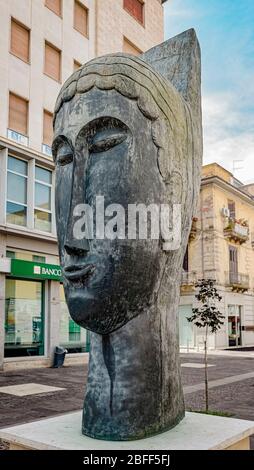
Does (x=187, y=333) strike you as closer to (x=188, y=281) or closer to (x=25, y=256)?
(x=188, y=281)

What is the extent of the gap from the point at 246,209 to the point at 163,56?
30.2 metres

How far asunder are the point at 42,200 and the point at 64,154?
13.5 meters

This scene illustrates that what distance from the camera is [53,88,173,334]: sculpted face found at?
3457mm

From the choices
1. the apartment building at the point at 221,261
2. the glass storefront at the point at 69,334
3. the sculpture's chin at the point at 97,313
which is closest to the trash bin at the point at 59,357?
the glass storefront at the point at 69,334

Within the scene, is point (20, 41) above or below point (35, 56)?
above

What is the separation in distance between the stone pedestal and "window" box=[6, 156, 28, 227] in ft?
39.8

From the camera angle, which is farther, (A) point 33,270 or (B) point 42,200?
(B) point 42,200

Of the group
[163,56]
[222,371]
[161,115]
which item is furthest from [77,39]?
[161,115]

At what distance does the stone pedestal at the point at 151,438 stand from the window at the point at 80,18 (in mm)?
17915

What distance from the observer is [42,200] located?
17000 millimetres

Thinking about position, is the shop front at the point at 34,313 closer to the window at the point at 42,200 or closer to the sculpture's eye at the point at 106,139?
the window at the point at 42,200

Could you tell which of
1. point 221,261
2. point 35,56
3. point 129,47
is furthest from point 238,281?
point 35,56

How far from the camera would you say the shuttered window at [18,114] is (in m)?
16.0

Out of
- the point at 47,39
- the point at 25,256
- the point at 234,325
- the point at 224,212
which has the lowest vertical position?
the point at 234,325
